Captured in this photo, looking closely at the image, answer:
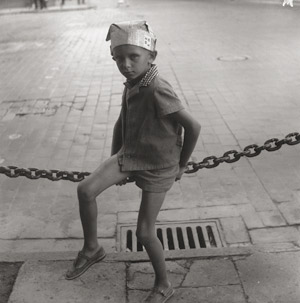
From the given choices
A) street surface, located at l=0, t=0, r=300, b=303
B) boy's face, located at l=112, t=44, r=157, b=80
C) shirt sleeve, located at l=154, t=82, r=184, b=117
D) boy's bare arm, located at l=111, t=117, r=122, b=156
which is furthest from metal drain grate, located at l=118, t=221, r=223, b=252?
boy's face, located at l=112, t=44, r=157, b=80

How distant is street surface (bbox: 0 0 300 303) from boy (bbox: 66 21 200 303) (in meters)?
0.58

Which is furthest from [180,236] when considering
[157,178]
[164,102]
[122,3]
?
[122,3]

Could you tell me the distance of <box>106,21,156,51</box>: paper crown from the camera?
2.38 metres

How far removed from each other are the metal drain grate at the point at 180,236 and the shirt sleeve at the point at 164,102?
1.54 meters

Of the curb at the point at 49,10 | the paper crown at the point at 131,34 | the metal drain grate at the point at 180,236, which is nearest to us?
the paper crown at the point at 131,34

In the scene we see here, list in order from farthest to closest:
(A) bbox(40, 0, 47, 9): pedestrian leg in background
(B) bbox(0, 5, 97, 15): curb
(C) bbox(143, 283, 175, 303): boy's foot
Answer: (A) bbox(40, 0, 47, 9): pedestrian leg in background < (B) bbox(0, 5, 97, 15): curb < (C) bbox(143, 283, 175, 303): boy's foot

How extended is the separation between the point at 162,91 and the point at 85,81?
641 centimetres

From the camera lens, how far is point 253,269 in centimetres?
314

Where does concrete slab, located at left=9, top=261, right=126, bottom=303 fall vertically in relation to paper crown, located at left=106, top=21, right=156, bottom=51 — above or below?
below

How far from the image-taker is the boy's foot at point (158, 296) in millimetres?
2867

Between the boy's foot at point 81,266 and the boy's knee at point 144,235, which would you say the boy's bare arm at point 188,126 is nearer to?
the boy's knee at point 144,235

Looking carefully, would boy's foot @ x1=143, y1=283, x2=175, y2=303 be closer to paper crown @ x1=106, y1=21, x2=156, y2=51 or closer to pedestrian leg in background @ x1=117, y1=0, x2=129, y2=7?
paper crown @ x1=106, y1=21, x2=156, y2=51

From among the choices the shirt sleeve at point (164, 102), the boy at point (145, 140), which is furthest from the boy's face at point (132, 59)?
the shirt sleeve at point (164, 102)

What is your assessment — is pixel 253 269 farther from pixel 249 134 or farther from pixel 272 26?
pixel 272 26
